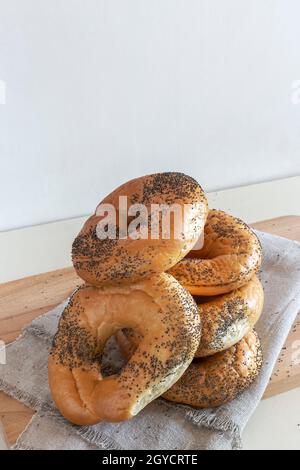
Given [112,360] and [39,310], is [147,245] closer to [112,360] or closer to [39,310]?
[112,360]

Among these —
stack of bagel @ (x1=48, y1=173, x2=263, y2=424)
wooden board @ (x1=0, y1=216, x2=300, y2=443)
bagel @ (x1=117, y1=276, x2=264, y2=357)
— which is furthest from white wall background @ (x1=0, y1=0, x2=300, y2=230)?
bagel @ (x1=117, y1=276, x2=264, y2=357)

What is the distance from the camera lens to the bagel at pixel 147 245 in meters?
0.88

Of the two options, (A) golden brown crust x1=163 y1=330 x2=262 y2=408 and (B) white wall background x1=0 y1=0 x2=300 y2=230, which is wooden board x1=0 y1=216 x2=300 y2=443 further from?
(B) white wall background x1=0 y1=0 x2=300 y2=230

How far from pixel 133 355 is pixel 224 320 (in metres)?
0.14

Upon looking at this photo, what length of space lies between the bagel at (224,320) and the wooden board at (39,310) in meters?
0.10

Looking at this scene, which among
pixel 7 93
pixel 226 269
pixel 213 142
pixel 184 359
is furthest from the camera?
pixel 213 142

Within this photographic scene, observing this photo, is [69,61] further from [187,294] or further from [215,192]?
[187,294]

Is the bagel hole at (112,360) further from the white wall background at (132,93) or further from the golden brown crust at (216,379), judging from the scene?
the white wall background at (132,93)

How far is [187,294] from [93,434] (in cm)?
23

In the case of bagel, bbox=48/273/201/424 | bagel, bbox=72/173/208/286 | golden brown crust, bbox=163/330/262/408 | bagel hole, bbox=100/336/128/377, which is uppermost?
bagel, bbox=72/173/208/286

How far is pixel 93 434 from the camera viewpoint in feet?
2.95

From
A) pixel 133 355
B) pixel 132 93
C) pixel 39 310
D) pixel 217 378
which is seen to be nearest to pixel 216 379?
pixel 217 378

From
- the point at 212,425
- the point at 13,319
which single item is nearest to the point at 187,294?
the point at 212,425

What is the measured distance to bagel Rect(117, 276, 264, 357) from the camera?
0.93 m
